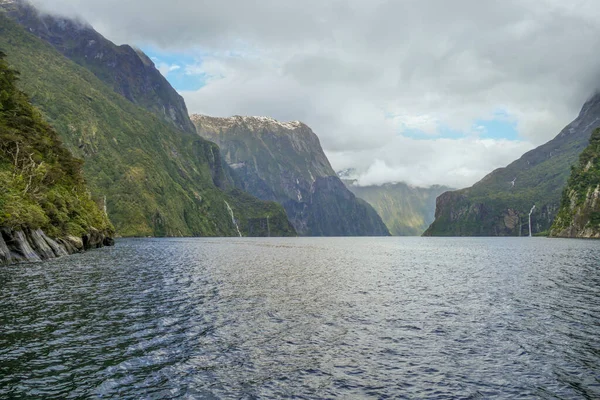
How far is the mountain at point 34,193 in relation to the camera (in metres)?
63.4

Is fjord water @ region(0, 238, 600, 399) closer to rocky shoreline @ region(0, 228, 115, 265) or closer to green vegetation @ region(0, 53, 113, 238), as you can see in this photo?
rocky shoreline @ region(0, 228, 115, 265)

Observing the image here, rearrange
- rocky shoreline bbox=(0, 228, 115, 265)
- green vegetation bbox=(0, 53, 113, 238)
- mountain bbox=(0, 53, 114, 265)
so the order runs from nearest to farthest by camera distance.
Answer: rocky shoreline bbox=(0, 228, 115, 265), mountain bbox=(0, 53, 114, 265), green vegetation bbox=(0, 53, 113, 238)

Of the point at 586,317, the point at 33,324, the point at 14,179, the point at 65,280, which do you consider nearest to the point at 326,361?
the point at 33,324

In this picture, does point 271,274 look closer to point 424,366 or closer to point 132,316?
point 132,316

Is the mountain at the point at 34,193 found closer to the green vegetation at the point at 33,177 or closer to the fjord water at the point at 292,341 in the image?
the green vegetation at the point at 33,177

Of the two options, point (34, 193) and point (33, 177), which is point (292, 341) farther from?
point (33, 177)

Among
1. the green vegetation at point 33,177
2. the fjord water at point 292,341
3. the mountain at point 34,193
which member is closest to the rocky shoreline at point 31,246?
the mountain at point 34,193

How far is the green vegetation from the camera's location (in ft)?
217

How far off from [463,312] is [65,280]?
4341 cm

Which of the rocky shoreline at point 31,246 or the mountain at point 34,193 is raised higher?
the mountain at point 34,193

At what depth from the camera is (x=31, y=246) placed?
68.9 metres

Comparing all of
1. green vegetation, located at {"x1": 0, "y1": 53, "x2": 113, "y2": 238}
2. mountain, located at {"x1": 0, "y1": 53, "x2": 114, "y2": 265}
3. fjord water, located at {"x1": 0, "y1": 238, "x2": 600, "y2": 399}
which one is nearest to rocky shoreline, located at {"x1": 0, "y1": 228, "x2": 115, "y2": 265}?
mountain, located at {"x1": 0, "y1": 53, "x2": 114, "y2": 265}

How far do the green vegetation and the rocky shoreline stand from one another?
5.39 feet

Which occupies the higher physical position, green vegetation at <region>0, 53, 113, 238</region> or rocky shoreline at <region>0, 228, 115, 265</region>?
green vegetation at <region>0, 53, 113, 238</region>
